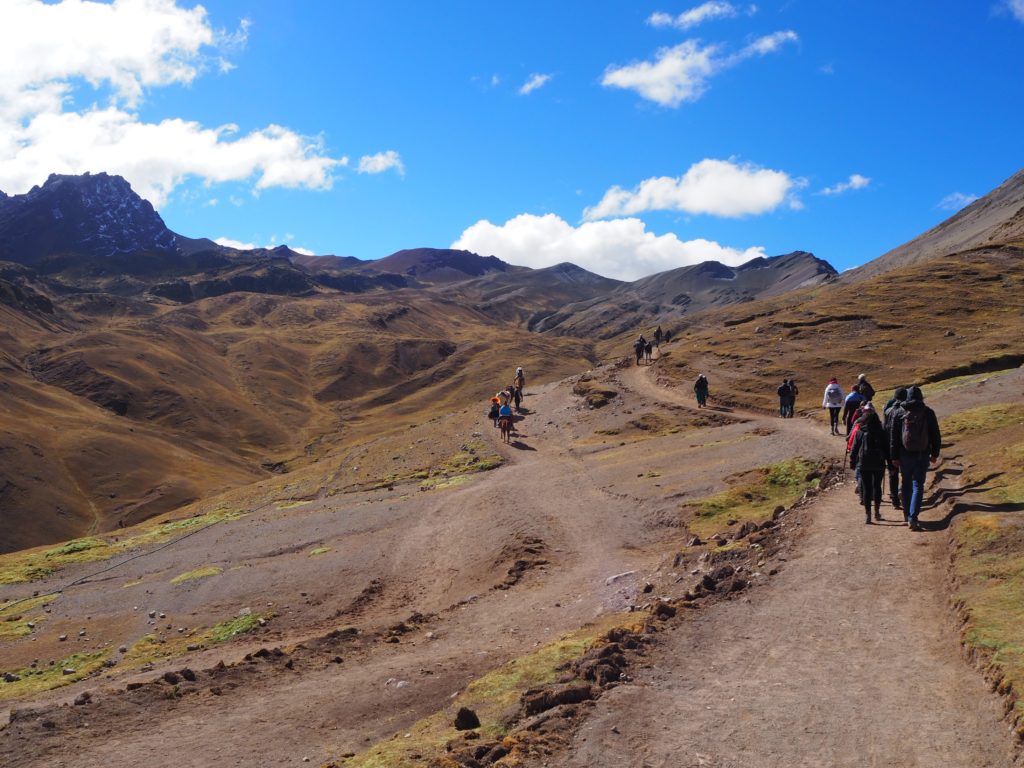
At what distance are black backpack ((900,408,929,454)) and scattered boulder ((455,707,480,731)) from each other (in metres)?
11.4

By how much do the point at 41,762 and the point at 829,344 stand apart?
5087cm

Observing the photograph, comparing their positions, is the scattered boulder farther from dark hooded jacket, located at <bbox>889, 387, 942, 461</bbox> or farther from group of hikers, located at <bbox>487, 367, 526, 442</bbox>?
group of hikers, located at <bbox>487, 367, 526, 442</bbox>

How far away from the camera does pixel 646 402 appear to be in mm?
46531

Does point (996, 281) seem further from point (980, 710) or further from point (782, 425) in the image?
point (980, 710)

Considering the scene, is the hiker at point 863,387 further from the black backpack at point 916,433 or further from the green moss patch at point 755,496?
the black backpack at point 916,433

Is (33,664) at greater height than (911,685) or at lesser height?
lesser

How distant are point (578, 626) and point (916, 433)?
8309 millimetres

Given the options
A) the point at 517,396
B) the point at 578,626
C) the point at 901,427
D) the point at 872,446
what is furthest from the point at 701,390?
the point at 578,626

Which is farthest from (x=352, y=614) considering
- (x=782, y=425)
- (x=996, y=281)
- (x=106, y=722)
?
(x=996, y=281)

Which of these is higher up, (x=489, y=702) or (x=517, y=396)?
(x=517, y=396)

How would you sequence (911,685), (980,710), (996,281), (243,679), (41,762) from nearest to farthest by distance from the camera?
(980,710), (911,685), (41,762), (243,679), (996,281)

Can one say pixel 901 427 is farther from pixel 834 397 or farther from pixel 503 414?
pixel 503 414

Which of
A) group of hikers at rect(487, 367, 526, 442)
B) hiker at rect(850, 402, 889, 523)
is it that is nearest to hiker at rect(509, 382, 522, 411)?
group of hikers at rect(487, 367, 526, 442)

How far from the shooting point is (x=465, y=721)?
10.4 m
